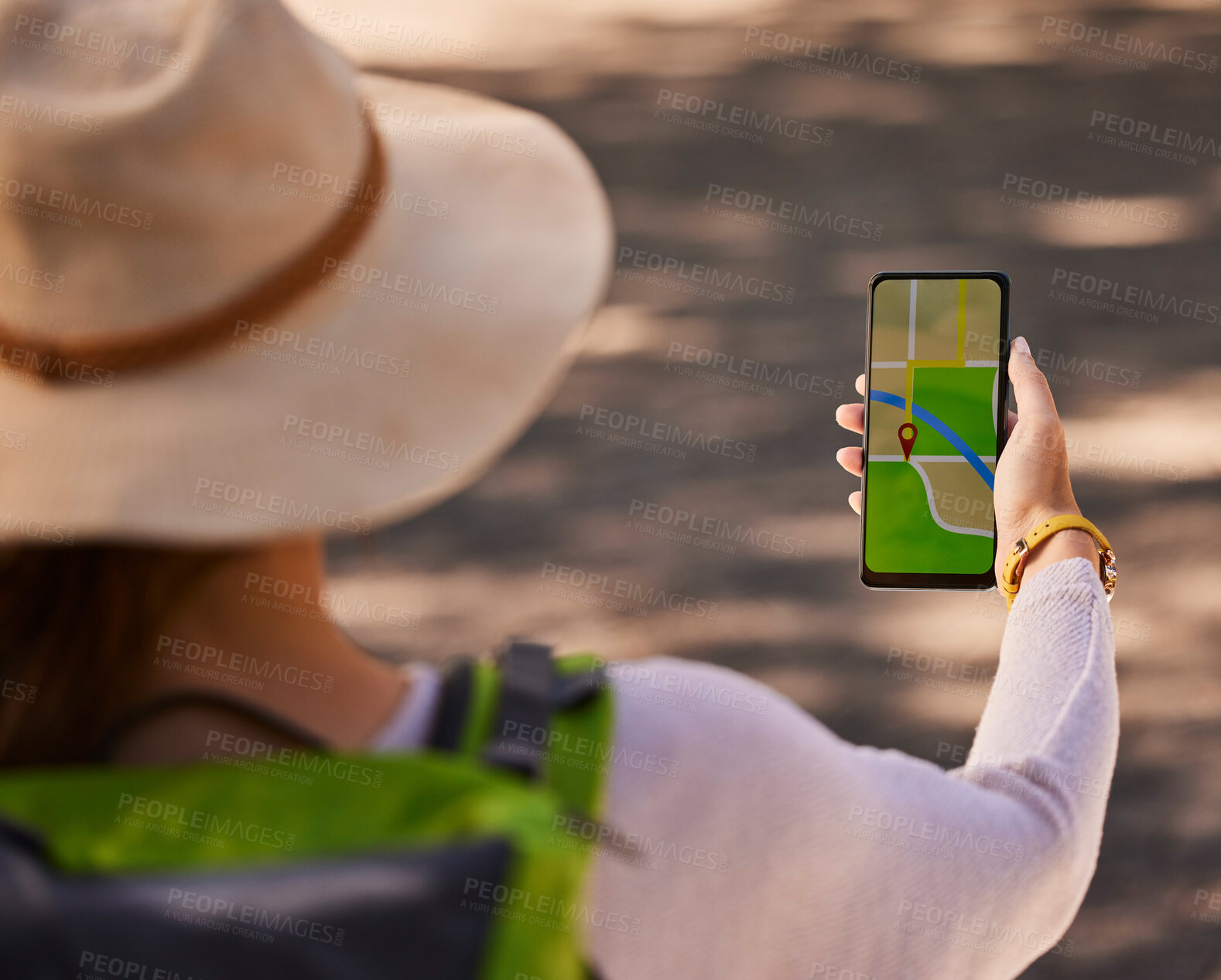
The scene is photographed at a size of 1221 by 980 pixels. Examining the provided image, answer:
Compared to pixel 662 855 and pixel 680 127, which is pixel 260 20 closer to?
pixel 662 855

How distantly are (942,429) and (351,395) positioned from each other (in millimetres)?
956

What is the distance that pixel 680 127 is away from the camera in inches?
111

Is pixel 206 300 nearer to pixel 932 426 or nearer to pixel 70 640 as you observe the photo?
pixel 70 640

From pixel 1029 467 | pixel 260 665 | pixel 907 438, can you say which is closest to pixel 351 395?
pixel 260 665

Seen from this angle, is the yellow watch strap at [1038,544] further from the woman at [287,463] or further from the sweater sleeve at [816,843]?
the woman at [287,463]

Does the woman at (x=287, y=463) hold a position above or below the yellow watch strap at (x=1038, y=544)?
above

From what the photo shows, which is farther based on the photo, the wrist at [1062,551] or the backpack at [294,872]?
the wrist at [1062,551]

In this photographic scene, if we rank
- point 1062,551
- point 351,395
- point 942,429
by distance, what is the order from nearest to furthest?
1. point 351,395
2. point 1062,551
3. point 942,429

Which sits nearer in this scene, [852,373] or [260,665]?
[260,665]

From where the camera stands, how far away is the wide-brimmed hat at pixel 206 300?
1.95ft

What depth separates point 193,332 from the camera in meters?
0.61

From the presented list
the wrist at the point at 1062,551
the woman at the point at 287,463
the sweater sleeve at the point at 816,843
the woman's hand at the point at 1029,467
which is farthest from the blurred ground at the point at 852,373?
the woman at the point at 287,463

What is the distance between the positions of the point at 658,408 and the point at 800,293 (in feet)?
A: 1.54

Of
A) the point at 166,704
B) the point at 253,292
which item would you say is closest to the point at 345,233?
the point at 253,292
